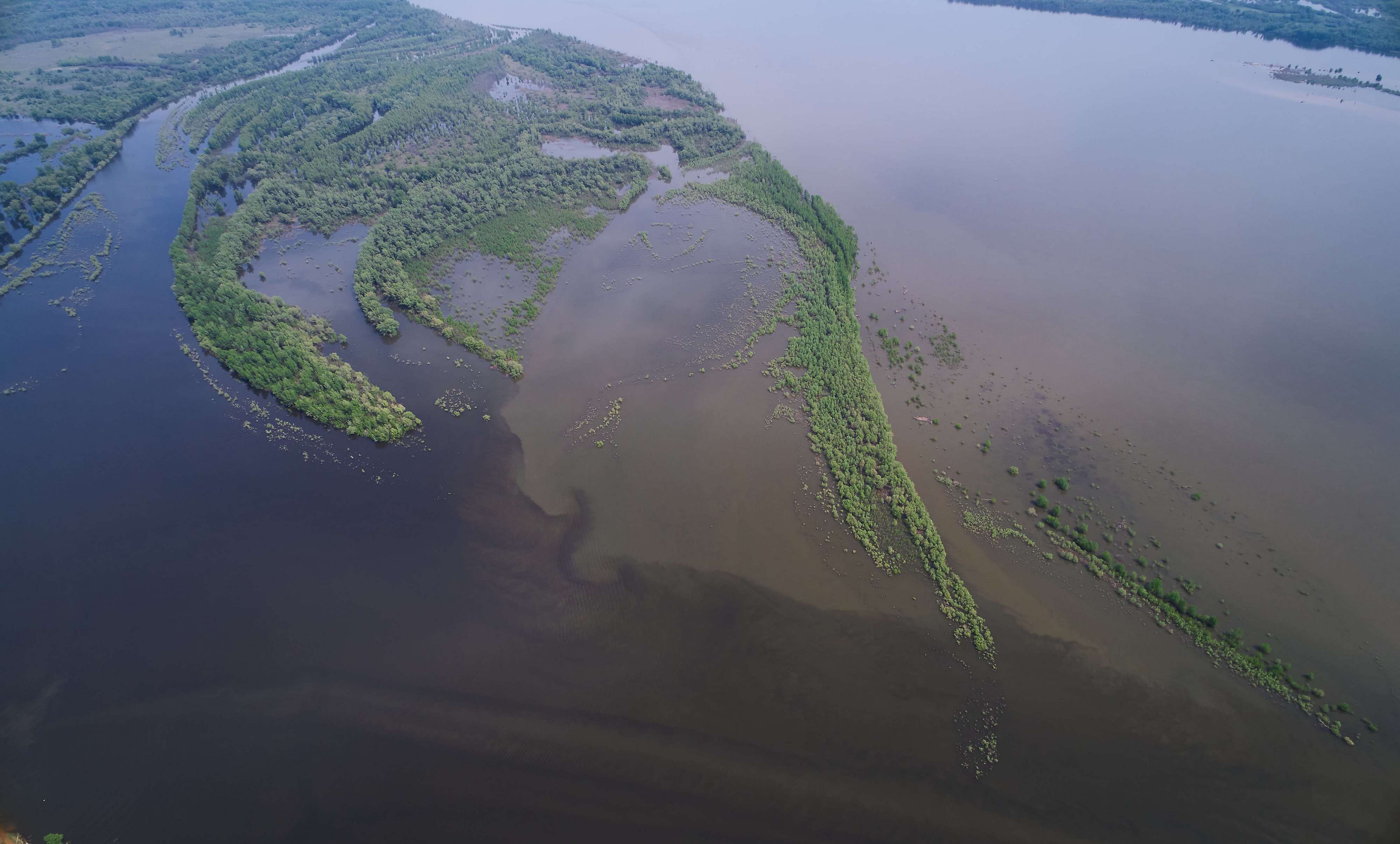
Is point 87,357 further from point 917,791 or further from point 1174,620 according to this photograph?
point 1174,620

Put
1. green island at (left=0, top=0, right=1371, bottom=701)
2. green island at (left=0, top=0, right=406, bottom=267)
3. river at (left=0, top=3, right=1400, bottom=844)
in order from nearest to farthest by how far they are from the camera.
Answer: river at (left=0, top=3, right=1400, bottom=844) < green island at (left=0, top=0, right=1371, bottom=701) < green island at (left=0, top=0, right=406, bottom=267)

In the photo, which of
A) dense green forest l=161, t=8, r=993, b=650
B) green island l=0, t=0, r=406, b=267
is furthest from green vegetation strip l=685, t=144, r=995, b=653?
green island l=0, t=0, r=406, b=267

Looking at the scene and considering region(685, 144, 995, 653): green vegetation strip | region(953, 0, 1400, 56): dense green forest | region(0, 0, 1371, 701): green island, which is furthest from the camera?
region(953, 0, 1400, 56): dense green forest

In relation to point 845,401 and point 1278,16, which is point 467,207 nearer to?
point 845,401

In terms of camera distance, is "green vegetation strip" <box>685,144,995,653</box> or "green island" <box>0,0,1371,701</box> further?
"green island" <box>0,0,1371,701</box>

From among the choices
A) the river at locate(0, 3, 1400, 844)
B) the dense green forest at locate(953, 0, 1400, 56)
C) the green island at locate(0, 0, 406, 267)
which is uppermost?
the dense green forest at locate(953, 0, 1400, 56)

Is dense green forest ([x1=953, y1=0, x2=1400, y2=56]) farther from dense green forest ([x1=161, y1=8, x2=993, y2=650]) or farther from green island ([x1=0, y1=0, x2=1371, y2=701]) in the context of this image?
dense green forest ([x1=161, y1=8, x2=993, y2=650])

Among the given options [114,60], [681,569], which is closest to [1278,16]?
[681,569]

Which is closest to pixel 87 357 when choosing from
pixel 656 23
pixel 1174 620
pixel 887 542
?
pixel 887 542
